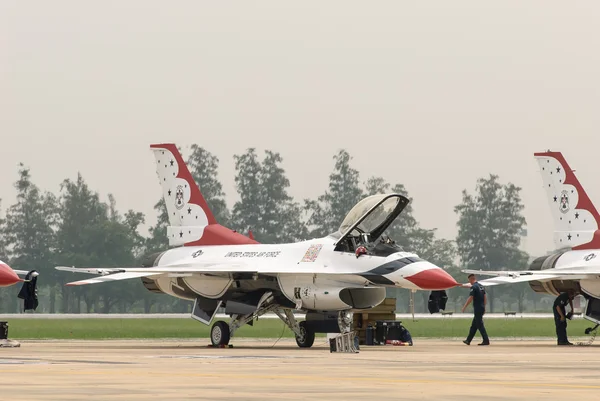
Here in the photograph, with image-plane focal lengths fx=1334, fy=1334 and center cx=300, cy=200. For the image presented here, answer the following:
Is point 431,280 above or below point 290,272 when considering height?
below

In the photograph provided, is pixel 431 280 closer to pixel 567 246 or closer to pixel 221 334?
pixel 221 334

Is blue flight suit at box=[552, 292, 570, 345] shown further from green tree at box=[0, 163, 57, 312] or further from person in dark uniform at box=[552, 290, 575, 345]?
green tree at box=[0, 163, 57, 312]

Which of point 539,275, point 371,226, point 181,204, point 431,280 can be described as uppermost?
point 181,204

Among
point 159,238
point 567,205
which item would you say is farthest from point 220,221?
point 567,205

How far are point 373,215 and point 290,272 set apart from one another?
2591mm

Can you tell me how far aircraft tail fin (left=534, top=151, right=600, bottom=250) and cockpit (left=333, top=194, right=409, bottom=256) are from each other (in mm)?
9977

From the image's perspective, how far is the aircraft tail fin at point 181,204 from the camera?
38156 millimetres

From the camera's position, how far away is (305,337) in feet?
109

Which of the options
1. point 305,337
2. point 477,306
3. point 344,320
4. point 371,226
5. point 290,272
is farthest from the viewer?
point 477,306

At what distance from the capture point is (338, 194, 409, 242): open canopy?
1245 inches

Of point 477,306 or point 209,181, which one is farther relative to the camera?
point 209,181

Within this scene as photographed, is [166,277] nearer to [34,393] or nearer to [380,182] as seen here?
[34,393]

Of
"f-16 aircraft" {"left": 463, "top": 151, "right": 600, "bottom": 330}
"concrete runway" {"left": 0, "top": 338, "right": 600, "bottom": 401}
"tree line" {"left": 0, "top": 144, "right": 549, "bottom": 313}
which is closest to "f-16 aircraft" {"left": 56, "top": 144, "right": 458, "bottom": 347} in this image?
"concrete runway" {"left": 0, "top": 338, "right": 600, "bottom": 401}

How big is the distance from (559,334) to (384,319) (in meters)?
5.03
